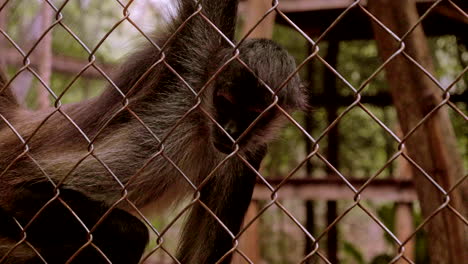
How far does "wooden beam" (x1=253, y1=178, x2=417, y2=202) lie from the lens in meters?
5.90

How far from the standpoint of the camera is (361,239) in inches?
476

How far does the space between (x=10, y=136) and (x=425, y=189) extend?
244 cm

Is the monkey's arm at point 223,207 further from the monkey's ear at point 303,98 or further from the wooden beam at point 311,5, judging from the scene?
the wooden beam at point 311,5

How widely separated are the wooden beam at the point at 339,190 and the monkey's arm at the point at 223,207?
2.42 m

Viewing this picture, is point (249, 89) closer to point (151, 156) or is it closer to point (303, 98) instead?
point (303, 98)

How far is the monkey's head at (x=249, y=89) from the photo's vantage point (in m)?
3.00

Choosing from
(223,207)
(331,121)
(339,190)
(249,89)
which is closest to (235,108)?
(249,89)

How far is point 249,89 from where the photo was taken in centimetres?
313

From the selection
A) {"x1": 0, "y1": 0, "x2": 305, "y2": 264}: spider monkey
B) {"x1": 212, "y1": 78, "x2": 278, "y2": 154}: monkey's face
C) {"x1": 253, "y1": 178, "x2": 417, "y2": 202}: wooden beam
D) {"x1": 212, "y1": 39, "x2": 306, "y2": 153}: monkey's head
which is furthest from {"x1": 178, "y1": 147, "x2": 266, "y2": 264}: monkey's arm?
{"x1": 253, "y1": 178, "x2": 417, "y2": 202}: wooden beam

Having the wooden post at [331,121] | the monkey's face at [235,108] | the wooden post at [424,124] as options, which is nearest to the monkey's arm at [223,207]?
the monkey's face at [235,108]

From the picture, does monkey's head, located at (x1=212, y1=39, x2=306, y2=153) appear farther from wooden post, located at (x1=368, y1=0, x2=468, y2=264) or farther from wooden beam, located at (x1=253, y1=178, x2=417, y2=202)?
wooden beam, located at (x1=253, y1=178, x2=417, y2=202)

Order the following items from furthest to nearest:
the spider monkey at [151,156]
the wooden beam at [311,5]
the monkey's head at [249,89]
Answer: the wooden beam at [311,5] < the spider monkey at [151,156] < the monkey's head at [249,89]

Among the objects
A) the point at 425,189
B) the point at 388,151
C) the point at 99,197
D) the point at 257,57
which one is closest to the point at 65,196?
the point at 99,197

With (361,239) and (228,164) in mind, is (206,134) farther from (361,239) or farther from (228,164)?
(361,239)
